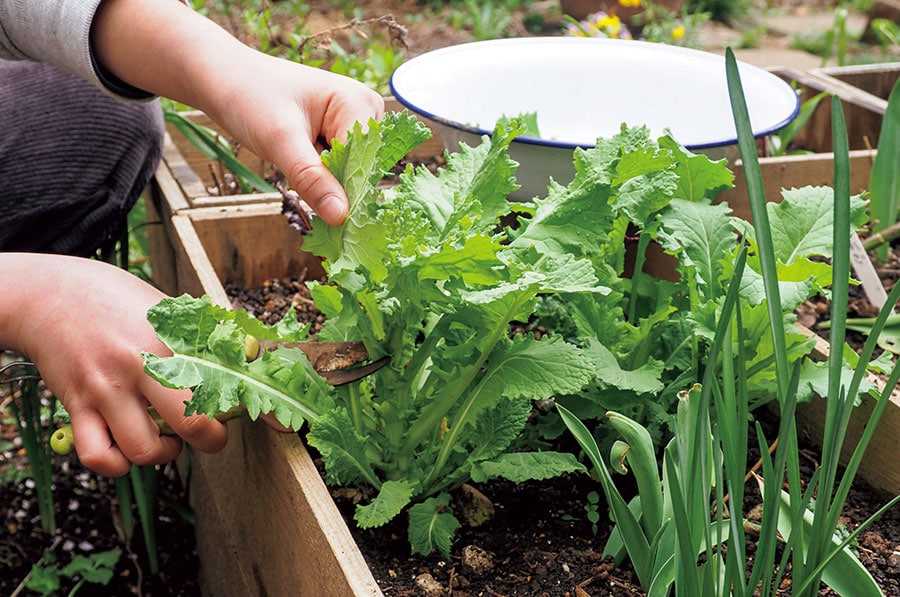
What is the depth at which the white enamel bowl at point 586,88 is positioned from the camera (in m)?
1.34

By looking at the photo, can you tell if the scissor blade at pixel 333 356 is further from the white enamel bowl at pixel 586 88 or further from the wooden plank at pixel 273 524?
the white enamel bowl at pixel 586 88

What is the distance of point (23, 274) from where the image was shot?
0.92 m

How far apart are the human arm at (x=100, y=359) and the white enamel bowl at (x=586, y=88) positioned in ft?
1.75

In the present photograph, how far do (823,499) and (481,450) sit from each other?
35 cm

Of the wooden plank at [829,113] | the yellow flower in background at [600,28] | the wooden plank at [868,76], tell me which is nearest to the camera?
the wooden plank at [829,113]

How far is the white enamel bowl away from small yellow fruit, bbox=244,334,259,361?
501 millimetres

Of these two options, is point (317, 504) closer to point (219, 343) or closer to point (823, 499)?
point (219, 343)

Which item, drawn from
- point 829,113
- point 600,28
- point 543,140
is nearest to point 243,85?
point 543,140

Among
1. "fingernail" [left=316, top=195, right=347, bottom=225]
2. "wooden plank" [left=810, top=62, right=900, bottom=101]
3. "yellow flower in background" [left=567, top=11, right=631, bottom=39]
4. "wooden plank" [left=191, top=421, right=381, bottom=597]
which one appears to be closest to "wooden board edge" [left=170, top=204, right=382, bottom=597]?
"wooden plank" [left=191, top=421, right=381, bottom=597]

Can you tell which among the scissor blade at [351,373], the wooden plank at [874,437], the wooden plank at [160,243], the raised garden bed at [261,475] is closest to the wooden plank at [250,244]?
the raised garden bed at [261,475]

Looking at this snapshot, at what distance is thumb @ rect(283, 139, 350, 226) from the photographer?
2.67 ft

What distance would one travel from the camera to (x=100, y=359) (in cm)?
85

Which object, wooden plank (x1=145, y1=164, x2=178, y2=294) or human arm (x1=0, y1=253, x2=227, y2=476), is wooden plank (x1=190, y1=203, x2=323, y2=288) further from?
human arm (x1=0, y1=253, x2=227, y2=476)

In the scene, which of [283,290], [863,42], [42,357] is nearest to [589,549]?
[42,357]
